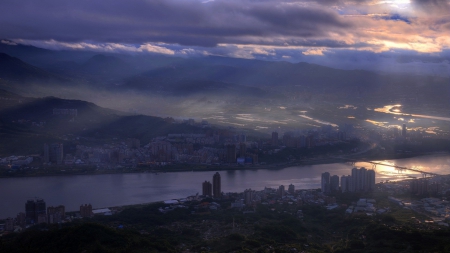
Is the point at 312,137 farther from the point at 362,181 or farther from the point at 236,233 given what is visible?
the point at 236,233

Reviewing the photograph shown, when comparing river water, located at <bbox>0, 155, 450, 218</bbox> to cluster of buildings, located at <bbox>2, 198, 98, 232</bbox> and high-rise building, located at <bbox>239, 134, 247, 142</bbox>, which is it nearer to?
cluster of buildings, located at <bbox>2, 198, 98, 232</bbox>

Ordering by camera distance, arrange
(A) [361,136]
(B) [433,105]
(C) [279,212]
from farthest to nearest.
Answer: (B) [433,105]
(A) [361,136]
(C) [279,212]

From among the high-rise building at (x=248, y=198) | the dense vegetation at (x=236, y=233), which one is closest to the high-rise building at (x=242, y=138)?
the dense vegetation at (x=236, y=233)

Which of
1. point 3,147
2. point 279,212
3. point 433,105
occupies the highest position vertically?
point 433,105

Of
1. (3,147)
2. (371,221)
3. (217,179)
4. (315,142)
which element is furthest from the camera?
(315,142)

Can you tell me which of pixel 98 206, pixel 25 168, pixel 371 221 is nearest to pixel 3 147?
pixel 25 168

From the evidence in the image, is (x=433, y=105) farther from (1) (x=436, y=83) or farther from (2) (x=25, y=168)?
(2) (x=25, y=168)

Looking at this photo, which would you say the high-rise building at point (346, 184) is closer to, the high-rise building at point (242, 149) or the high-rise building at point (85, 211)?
the high-rise building at point (242, 149)

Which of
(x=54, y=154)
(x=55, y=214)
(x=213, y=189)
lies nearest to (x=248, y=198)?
(x=213, y=189)
